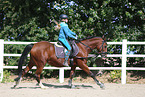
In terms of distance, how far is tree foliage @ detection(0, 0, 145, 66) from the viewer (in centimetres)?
987

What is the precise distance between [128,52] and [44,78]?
4.50 m

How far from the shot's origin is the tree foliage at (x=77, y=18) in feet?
32.4

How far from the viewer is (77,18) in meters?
10.0

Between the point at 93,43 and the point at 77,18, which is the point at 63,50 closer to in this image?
the point at 93,43

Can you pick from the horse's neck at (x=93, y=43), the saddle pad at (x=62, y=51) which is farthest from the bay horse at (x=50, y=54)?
the saddle pad at (x=62, y=51)

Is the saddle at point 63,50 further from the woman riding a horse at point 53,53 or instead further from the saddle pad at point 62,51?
the woman riding a horse at point 53,53

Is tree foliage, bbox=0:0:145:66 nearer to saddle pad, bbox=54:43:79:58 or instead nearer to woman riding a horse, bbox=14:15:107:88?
woman riding a horse, bbox=14:15:107:88

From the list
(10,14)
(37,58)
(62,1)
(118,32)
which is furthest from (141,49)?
(10,14)

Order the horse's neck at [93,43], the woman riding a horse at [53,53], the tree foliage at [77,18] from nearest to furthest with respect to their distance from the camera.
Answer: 1. the woman riding a horse at [53,53]
2. the horse's neck at [93,43]
3. the tree foliage at [77,18]

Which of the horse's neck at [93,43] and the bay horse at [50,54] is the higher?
the horse's neck at [93,43]

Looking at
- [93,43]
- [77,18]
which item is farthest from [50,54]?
[77,18]

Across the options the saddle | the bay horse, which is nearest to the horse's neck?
the bay horse

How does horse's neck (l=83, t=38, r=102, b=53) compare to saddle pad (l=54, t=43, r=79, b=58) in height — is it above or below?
above

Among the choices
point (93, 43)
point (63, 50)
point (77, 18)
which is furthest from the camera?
point (77, 18)
